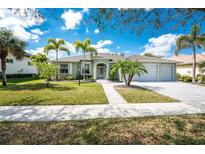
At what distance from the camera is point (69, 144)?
4.09m

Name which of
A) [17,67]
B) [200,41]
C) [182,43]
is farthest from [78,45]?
[200,41]

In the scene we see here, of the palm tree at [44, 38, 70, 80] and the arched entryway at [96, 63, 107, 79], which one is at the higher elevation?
the palm tree at [44, 38, 70, 80]

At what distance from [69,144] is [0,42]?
1549cm

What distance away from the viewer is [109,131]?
15.9 ft

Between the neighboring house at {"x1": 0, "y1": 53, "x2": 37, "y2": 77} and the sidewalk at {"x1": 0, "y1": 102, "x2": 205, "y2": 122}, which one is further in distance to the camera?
the neighboring house at {"x1": 0, "y1": 53, "x2": 37, "y2": 77}

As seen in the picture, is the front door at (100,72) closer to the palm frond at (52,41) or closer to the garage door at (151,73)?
the garage door at (151,73)

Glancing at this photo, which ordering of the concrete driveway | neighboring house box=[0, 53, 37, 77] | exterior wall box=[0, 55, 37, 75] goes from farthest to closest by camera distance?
exterior wall box=[0, 55, 37, 75] < neighboring house box=[0, 53, 37, 77] < the concrete driveway

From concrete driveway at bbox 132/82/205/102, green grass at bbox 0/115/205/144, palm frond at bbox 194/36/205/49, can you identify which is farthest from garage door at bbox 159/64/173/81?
green grass at bbox 0/115/205/144

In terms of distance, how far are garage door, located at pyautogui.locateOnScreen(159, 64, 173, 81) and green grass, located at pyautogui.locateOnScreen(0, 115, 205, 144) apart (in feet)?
67.1

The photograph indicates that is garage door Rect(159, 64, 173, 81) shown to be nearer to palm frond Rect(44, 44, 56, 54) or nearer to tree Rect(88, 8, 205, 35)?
palm frond Rect(44, 44, 56, 54)

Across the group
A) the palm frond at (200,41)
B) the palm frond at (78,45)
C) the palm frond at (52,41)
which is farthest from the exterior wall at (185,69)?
the palm frond at (52,41)

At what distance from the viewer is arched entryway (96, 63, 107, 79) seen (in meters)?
26.7
